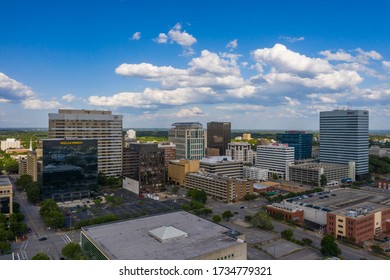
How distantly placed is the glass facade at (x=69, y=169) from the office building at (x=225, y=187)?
4466 millimetres

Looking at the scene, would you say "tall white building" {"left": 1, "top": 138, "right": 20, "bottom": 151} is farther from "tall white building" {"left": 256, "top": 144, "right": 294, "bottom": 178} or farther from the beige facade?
"tall white building" {"left": 256, "top": 144, "right": 294, "bottom": 178}

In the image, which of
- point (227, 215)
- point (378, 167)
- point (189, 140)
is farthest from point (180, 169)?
point (378, 167)

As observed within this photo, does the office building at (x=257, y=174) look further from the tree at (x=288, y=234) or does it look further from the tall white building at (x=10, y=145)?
the tall white building at (x=10, y=145)

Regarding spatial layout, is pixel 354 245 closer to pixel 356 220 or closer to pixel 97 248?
pixel 356 220

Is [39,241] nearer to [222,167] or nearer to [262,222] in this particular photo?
[262,222]

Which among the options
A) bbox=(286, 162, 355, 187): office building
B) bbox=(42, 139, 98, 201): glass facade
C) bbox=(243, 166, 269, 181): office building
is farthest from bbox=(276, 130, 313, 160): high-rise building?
bbox=(42, 139, 98, 201): glass facade

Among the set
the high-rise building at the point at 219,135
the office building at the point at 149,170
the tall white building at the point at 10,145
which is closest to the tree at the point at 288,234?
the office building at the point at 149,170

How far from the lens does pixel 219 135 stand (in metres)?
25.3

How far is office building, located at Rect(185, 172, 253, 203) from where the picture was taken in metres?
12.0
